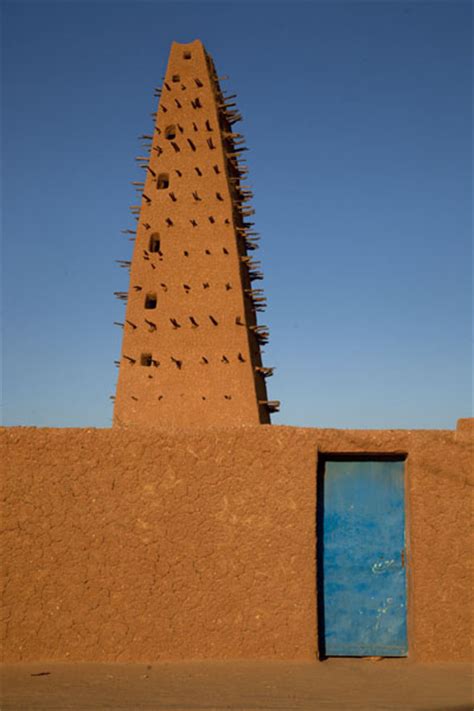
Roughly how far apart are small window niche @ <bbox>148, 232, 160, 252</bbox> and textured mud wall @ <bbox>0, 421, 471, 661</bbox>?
1327cm

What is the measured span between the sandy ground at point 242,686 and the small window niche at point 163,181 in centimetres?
1560

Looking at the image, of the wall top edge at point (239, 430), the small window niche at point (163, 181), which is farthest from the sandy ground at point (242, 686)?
the small window niche at point (163, 181)

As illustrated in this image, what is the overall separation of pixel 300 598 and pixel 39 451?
300 centimetres

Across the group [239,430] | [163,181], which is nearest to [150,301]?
[163,181]

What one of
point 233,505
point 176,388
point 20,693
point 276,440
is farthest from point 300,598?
point 176,388

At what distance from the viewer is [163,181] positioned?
20.2 m

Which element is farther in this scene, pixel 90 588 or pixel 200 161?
pixel 200 161

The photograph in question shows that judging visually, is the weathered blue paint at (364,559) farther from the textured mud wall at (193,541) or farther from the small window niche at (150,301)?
the small window niche at (150,301)

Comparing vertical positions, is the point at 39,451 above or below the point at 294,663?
above

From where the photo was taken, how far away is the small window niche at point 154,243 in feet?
65.0

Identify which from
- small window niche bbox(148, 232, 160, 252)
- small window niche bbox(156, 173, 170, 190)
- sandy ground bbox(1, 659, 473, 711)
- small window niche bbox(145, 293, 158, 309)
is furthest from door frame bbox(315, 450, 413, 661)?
small window niche bbox(156, 173, 170, 190)

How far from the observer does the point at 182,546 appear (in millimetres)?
6879

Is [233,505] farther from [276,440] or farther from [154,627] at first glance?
[154,627]

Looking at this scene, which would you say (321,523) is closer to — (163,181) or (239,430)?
(239,430)
